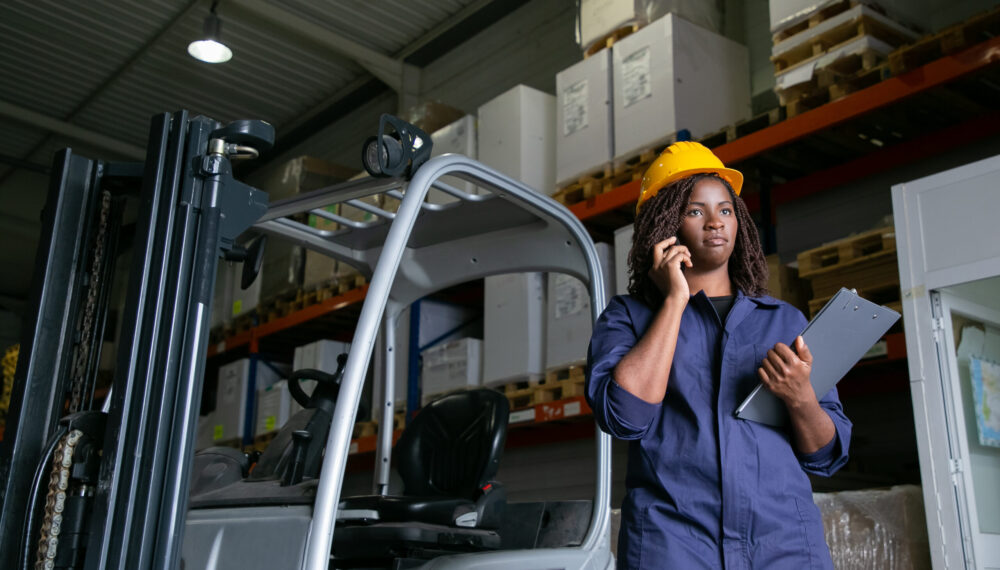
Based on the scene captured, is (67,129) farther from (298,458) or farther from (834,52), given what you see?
(298,458)

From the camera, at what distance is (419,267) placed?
394 cm

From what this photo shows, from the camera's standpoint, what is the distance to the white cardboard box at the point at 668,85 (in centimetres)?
543

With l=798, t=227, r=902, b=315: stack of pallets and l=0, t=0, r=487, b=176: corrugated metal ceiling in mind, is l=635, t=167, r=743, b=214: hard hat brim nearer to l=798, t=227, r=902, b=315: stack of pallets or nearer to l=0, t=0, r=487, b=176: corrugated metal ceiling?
l=798, t=227, r=902, b=315: stack of pallets

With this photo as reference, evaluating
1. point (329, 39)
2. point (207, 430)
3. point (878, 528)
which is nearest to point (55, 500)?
point (878, 528)

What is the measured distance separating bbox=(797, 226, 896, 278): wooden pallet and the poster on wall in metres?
0.89

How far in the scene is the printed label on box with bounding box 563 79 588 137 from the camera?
19.7 feet

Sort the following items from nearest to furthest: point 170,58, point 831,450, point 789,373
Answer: point 789,373
point 831,450
point 170,58

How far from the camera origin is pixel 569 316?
18.8 ft

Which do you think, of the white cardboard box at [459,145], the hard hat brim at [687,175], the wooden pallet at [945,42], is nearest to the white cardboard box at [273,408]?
the white cardboard box at [459,145]

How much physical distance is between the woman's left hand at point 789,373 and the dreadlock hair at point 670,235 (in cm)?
33

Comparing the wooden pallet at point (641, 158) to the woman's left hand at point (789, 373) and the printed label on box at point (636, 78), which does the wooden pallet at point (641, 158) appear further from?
the woman's left hand at point (789, 373)

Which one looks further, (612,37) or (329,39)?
(329,39)

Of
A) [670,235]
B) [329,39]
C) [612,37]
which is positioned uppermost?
[329,39]

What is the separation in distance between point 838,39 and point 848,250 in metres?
1.14
